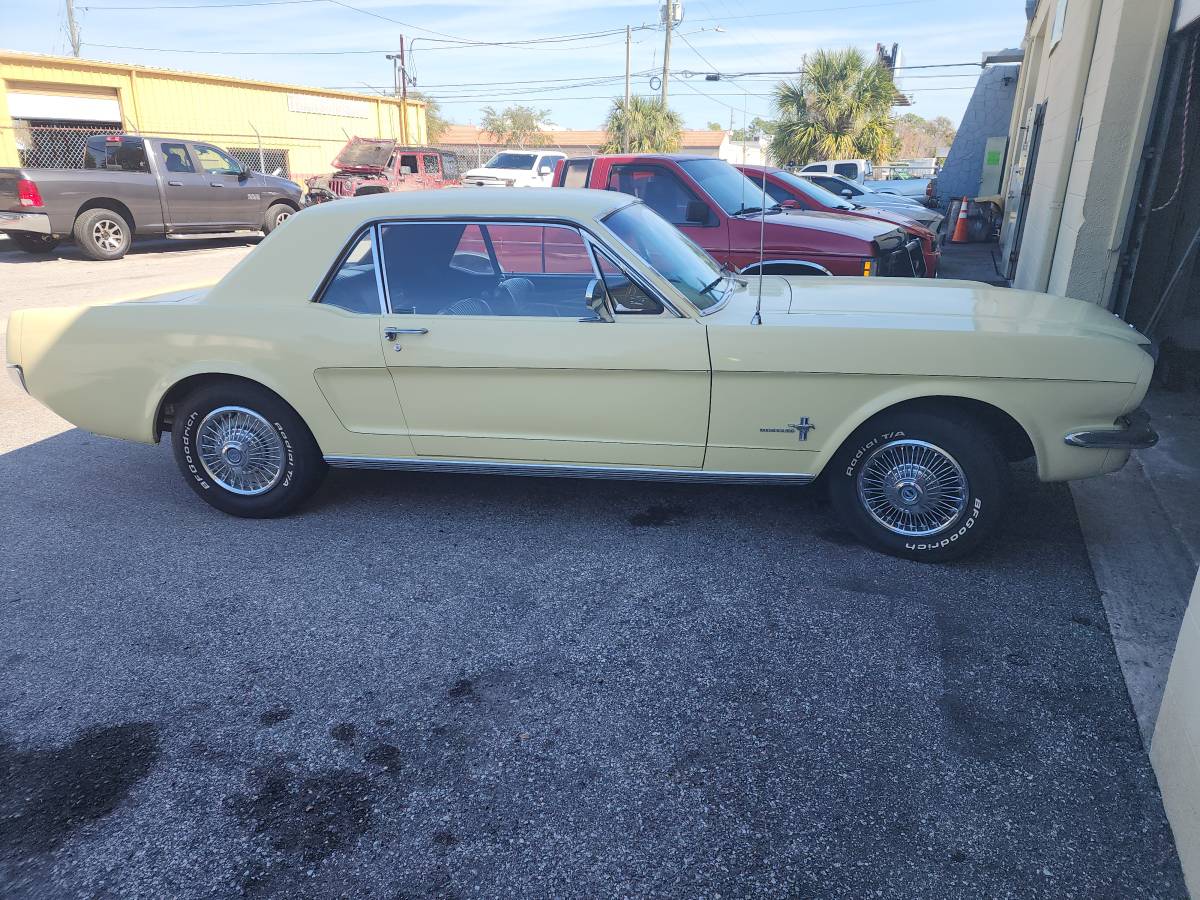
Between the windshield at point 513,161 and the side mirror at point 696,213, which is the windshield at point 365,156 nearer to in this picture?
the windshield at point 513,161

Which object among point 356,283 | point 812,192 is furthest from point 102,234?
point 356,283

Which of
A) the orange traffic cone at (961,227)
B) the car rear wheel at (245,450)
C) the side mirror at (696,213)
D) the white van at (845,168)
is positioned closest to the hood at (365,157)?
the white van at (845,168)

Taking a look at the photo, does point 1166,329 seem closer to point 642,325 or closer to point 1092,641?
point 1092,641

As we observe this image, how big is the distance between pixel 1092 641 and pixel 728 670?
1.42m

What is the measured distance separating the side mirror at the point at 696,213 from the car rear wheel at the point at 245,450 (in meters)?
4.05

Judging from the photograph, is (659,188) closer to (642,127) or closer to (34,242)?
(34,242)

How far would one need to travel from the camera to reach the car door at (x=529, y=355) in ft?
13.1

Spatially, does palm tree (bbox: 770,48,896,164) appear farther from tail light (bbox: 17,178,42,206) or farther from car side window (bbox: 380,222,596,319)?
car side window (bbox: 380,222,596,319)

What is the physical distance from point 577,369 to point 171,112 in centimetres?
2651

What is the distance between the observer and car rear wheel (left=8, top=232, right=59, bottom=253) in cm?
1462

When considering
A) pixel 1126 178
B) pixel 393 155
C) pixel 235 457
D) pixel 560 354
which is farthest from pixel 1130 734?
pixel 393 155

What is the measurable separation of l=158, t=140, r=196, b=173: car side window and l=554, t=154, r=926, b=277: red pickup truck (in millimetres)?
10282

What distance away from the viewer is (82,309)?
4508mm

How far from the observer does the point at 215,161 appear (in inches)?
642
